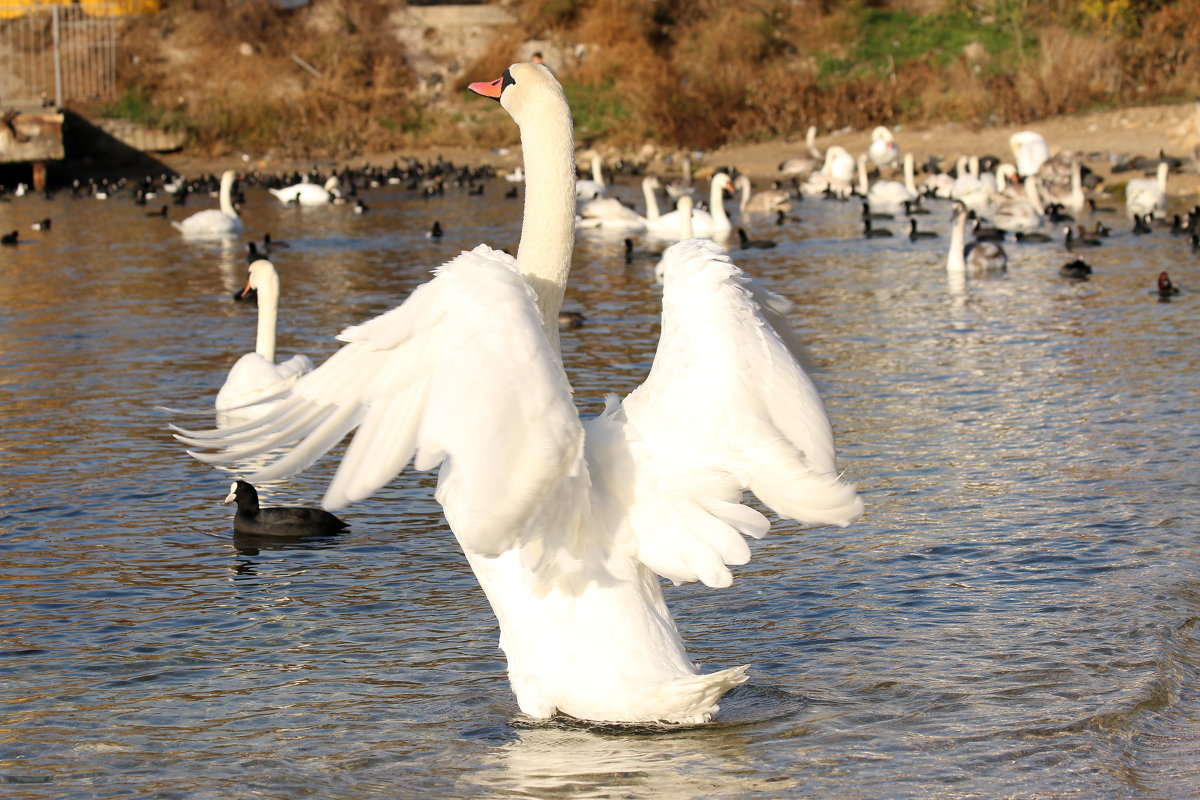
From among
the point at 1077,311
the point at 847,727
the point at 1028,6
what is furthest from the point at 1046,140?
the point at 847,727

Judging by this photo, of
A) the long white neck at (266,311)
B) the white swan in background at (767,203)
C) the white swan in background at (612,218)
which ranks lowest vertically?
the long white neck at (266,311)

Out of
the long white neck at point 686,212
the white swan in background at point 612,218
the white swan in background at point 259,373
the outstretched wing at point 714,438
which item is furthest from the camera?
the white swan in background at point 612,218

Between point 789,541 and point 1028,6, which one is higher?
point 1028,6

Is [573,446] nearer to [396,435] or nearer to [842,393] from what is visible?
[396,435]

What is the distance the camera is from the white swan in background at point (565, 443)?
13.9ft

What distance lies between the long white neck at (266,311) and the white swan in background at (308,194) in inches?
732

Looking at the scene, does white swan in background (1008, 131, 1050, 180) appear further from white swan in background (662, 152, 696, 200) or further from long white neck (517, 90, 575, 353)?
long white neck (517, 90, 575, 353)

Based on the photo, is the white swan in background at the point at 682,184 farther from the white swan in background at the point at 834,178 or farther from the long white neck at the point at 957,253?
the long white neck at the point at 957,253

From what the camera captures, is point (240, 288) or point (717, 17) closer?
point (240, 288)

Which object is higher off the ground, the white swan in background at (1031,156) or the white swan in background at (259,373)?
the white swan in background at (1031,156)

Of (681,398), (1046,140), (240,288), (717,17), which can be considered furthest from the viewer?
(717,17)

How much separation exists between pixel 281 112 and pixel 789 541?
38625mm

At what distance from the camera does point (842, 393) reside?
11.6 meters

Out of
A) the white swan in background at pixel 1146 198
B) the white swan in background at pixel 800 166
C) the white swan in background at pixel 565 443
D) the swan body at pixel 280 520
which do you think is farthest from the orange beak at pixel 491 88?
the white swan in background at pixel 800 166
